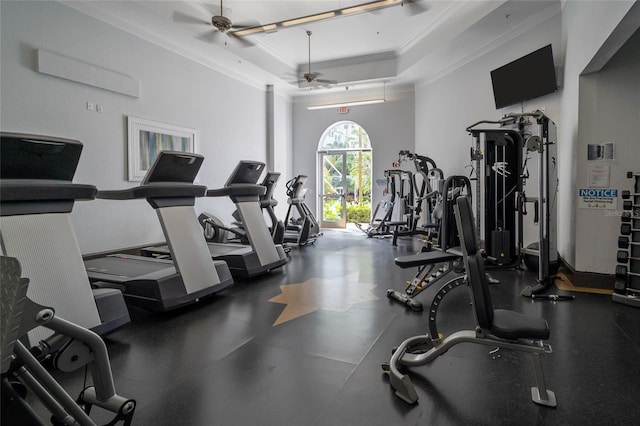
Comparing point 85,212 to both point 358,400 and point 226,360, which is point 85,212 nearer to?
point 226,360

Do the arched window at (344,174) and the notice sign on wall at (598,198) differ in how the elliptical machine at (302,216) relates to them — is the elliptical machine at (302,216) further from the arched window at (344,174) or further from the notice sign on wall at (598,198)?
the notice sign on wall at (598,198)

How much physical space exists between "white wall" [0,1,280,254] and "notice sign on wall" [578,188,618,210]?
6296 mm

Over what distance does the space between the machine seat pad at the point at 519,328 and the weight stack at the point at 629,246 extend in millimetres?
2432

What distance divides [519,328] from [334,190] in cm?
891

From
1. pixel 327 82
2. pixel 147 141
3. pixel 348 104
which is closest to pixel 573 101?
pixel 327 82

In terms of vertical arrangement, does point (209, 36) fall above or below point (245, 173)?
above

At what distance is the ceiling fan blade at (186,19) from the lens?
5672 millimetres

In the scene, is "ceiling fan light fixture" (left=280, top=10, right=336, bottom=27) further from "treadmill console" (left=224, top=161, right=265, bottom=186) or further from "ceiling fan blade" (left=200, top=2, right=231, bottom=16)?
"treadmill console" (left=224, top=161, right=265, bottom=186)

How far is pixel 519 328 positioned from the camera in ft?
6.40

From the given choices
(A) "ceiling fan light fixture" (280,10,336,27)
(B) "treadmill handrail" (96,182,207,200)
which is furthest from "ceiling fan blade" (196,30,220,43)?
(B) "treadmill handrail" (96,182,207,200)

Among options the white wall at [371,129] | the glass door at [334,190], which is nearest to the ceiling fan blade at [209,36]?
the white wall at [371,129]

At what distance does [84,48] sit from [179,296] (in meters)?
4.11

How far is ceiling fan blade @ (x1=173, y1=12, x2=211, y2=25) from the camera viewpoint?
567 cm

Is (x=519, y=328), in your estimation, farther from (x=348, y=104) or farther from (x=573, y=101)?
(x=348, y=104)
